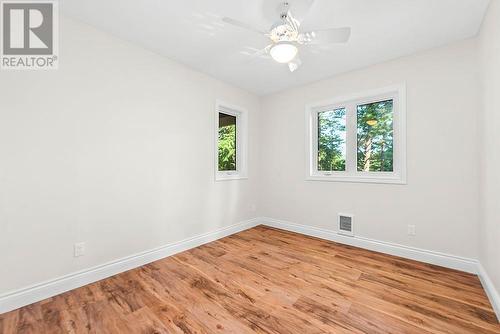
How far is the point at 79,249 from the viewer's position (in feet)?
6.63

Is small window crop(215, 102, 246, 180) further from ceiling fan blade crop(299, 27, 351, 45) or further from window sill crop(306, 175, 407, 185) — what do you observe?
ceiling fan blade crop(299, 27, 351, 45)

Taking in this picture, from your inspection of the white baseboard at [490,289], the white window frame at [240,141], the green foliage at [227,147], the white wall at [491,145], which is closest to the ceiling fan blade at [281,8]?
the white wall at [491,145]

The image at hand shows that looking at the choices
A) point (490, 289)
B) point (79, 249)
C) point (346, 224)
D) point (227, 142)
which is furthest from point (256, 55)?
point (490, 289)

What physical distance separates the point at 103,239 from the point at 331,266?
8.09 feet

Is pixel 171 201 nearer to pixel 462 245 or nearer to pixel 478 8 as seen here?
pixel 462 245

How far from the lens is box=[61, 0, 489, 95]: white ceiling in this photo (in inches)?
72.2

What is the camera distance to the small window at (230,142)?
3.55m

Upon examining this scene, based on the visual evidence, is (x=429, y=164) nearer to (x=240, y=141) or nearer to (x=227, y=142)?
(x=240, y=141)

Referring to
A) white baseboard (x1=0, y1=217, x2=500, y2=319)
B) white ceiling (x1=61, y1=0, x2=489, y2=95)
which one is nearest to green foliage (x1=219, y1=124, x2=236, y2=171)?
white baseboard (x1=0, y1=217, x2=500, y2=319)

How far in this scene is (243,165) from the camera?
3.88 meters

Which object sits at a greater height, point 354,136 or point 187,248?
point 354,136

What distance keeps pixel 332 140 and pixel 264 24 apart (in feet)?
6.58

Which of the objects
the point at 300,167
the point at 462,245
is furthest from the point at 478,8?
the point at 300,167

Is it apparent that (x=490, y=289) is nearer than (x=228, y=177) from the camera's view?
Yes
